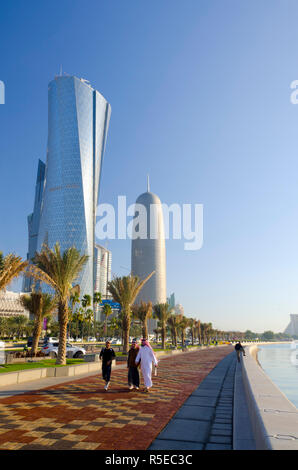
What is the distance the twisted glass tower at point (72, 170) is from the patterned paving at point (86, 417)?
12526 centimetres

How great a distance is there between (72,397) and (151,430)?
14.1ft

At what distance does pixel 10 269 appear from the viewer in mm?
16609

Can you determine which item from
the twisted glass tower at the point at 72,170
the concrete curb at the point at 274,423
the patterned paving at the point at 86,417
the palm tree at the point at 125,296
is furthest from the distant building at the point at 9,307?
the concrete curb at the point at 274,423

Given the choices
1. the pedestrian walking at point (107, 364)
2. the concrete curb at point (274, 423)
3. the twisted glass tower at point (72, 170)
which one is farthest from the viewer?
the twisted glass tower at point (72, 170)

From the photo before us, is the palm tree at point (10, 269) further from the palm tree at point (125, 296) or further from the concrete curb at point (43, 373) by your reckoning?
the palm tree at point (125, 296)

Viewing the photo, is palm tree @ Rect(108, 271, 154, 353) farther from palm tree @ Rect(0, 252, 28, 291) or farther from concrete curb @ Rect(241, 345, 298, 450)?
concrete curb @ Rect(241, 345, 298, 450)

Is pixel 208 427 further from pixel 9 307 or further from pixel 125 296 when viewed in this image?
pixel 9 307

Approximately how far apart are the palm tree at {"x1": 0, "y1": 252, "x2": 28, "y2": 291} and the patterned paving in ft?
22.7

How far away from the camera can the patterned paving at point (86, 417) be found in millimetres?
5484

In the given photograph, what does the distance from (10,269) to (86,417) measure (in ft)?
36.3

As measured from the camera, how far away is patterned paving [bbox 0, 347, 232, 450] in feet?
18.0

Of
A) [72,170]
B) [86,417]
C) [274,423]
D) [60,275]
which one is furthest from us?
[72,170]

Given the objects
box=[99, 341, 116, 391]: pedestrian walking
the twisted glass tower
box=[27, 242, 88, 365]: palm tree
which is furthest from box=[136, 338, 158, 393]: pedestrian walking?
the twisted glass tower

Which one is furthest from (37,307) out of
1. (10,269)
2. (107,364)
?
(107,364)
